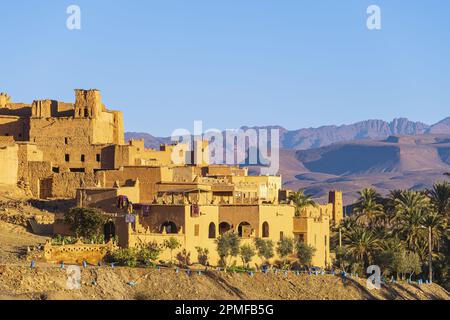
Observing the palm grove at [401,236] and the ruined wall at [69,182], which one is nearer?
the ruined wall at [69,182]

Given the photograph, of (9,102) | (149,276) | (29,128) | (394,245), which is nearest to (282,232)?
(394,245)

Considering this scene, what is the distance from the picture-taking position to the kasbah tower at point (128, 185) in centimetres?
7181

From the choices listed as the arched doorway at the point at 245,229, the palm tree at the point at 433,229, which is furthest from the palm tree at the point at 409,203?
the arched doorway at the point at 245,229

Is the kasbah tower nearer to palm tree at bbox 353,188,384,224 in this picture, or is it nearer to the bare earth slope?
the bare earth slope

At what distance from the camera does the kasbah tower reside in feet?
236

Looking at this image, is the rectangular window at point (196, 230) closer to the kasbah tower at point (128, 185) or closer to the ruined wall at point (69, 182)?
the kasbah tower at point (128, 185)

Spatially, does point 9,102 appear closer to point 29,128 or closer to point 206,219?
point 29,128

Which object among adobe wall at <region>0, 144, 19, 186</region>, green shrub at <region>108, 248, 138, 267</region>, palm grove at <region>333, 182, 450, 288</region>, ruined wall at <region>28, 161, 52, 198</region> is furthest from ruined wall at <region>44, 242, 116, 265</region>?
palm grove at <region>333, 182, 450, 288</region>

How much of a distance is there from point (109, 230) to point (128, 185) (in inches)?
334

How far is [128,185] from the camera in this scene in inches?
3115

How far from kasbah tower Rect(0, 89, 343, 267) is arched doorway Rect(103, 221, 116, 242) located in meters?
0.08

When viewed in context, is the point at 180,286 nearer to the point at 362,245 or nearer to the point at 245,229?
the point at 245,229

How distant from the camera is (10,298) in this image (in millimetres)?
52000

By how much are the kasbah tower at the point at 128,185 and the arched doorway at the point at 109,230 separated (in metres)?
0.08
